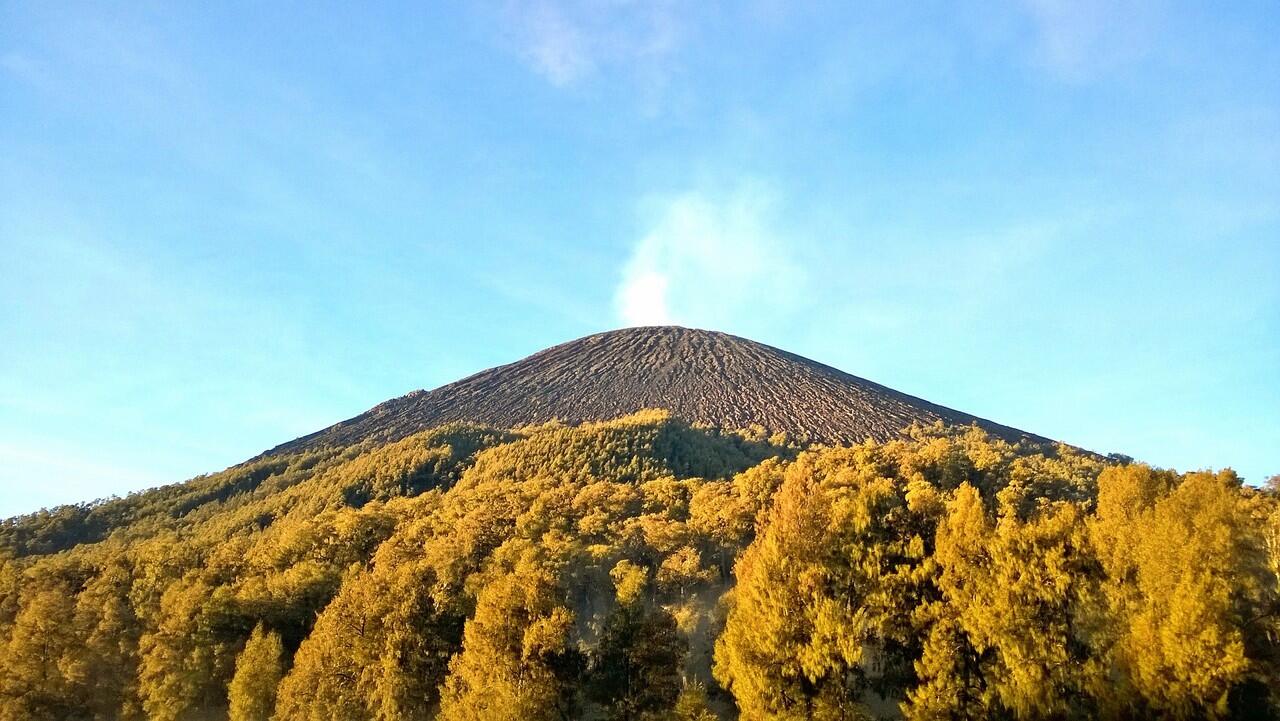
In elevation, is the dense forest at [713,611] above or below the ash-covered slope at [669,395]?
below

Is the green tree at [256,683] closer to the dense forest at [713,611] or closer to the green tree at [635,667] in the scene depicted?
the dense forest at [713,611]

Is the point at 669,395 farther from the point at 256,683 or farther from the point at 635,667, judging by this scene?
the point at 635,667

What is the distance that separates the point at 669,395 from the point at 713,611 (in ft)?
352

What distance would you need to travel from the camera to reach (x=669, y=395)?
159 meters

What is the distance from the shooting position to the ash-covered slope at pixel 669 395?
148 m

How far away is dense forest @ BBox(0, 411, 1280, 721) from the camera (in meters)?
31.6

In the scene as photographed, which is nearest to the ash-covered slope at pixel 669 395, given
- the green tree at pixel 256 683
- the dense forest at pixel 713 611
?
the dense forest at pixel 713 611

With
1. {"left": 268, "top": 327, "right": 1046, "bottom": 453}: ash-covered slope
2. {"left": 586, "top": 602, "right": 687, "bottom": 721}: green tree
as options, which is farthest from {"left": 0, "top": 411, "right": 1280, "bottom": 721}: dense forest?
{"left": 268, "top": 327, "right": 1046, "bottom": 453}: ash-covered slope

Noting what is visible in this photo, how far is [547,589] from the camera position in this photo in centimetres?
4003

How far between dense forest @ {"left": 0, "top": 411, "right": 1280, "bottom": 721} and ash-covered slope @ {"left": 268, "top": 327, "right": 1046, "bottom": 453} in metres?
71.2

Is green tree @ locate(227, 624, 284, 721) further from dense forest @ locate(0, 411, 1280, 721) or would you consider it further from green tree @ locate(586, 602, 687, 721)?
green tree @ locate(586, 602, 687, 721)

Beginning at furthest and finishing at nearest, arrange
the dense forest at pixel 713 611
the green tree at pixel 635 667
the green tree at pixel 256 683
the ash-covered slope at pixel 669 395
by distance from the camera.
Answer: the ash-covered slope at pixel 669 395, the green tree at pixel 256 683, the green tree at pixel 635 667, the dense forest at pixel 713 611

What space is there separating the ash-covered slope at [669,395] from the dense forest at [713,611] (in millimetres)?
71232

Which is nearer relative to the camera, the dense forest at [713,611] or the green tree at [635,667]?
the dense forest at [713,611]
